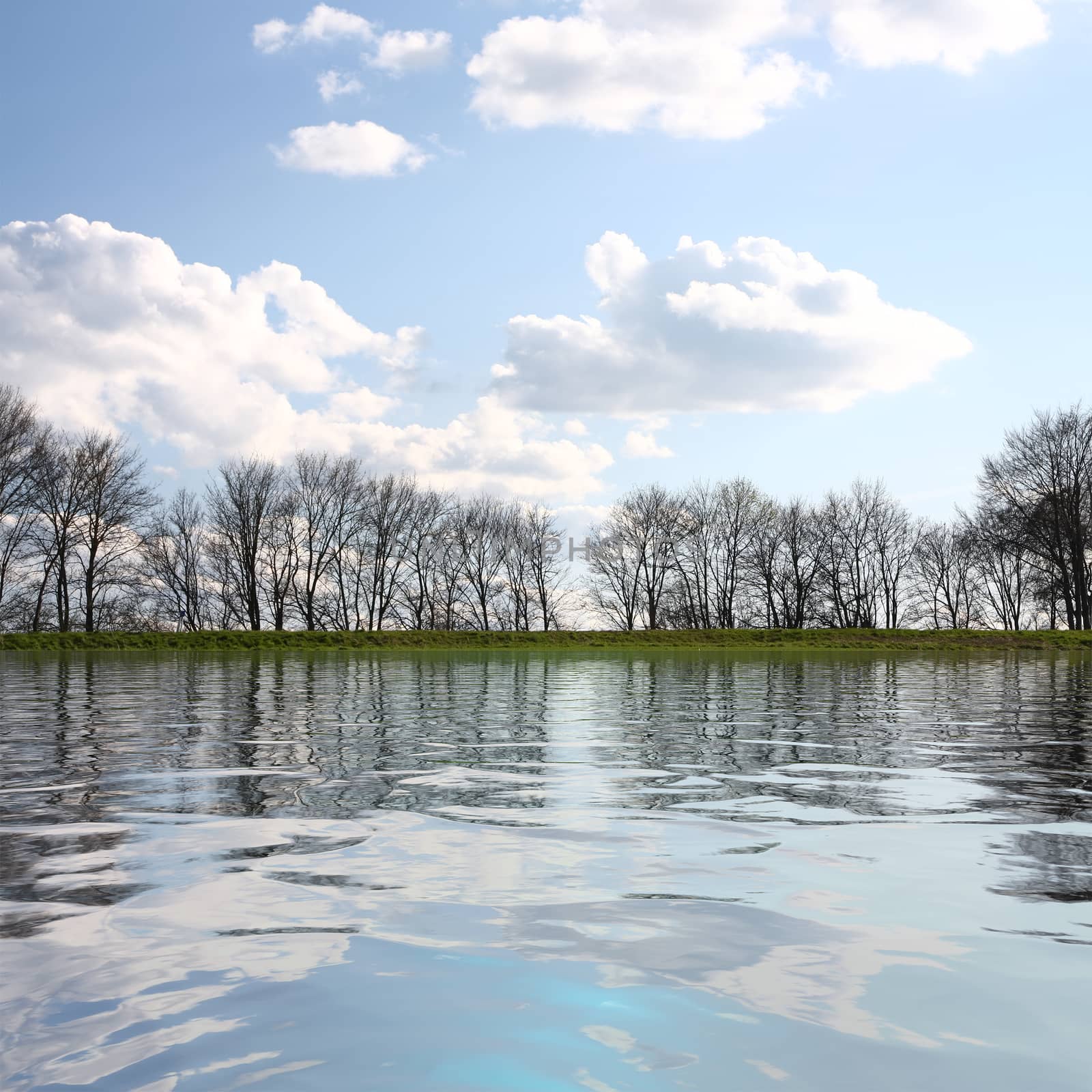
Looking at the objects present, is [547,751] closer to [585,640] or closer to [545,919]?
[545,919]

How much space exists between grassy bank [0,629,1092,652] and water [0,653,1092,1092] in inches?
1672

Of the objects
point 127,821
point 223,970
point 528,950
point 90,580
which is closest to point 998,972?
point 528,950

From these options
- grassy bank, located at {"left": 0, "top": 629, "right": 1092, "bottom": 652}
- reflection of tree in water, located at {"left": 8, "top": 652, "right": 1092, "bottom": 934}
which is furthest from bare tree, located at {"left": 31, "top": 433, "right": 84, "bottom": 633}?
reflection of tree in water, located at {"left": 8, "top": 652, "right": 1092, "bottom": 934}

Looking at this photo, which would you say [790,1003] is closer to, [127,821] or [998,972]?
[998,972]

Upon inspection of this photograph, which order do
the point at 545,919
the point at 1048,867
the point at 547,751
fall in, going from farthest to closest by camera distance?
1. the point at 547,751
2. the point at 1048,867
3. the point at 545,919

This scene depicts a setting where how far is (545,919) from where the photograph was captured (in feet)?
11.2

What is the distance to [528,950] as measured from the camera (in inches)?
120

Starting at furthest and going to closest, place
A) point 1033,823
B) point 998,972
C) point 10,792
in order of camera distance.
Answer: point 10,792 → point 1033,823 → point 998,972

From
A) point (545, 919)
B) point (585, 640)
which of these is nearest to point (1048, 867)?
point (545, 919)

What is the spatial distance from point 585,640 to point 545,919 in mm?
52318

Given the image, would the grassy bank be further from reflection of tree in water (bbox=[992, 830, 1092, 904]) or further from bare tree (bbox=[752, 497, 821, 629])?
reflection of tree in water (bbox=[992, 830, 1092, 904])

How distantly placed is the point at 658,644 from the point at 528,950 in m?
53.5

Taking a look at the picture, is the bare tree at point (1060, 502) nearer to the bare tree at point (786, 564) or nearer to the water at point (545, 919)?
the bare tree at point (786, 564)

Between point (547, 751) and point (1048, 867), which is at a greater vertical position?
point (1048, 867)
